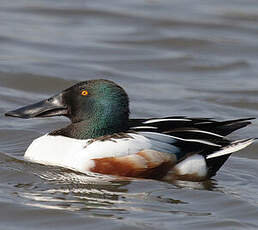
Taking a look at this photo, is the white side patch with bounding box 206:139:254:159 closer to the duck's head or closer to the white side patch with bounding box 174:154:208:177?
the white side patch with bounding box 174:154:208:177

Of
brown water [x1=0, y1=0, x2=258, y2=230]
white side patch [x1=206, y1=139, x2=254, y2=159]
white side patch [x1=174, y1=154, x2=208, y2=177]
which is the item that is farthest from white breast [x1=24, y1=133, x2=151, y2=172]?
white side patch [x1=206, y1=139, x2=254, y2=159]

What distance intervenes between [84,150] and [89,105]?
0.50 m

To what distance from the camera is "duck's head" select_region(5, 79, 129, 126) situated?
27.5ft

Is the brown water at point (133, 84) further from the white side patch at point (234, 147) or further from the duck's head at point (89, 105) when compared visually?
the duck's head at point (89, 105)

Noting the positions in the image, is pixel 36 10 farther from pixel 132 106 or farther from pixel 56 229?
pixel 56 229

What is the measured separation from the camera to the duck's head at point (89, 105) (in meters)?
8.39

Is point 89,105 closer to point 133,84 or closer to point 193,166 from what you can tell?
point 193,166

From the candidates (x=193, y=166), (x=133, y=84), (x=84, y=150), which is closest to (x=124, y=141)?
(x=84, y=150)

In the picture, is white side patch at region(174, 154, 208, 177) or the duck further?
white side patch at region(174, 154, 208, 177)

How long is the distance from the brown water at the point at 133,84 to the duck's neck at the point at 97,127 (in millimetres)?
416

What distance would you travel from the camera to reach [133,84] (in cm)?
1226

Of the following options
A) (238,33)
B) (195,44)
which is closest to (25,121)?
(195,44)

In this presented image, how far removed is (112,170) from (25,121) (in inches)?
93.9

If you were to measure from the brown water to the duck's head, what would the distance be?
549 mm
